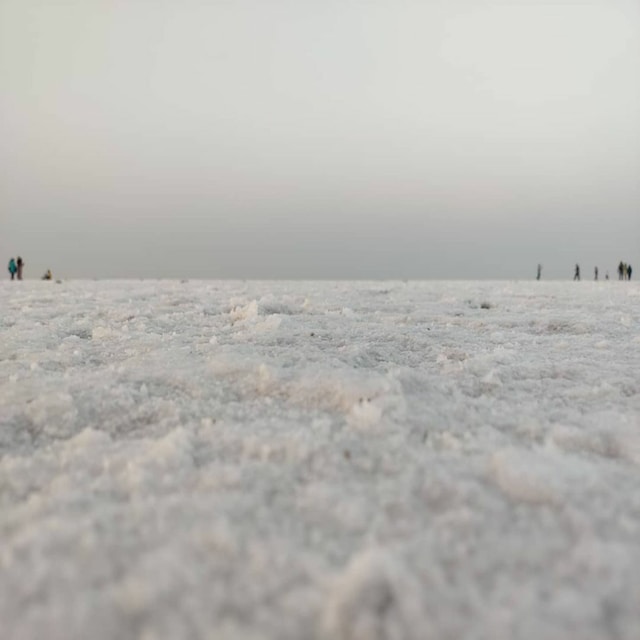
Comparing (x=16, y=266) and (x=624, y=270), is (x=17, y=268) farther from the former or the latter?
(x=624, y=270)

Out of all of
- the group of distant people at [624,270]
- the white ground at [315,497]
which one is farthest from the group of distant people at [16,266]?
the group of distant people at [624,270]

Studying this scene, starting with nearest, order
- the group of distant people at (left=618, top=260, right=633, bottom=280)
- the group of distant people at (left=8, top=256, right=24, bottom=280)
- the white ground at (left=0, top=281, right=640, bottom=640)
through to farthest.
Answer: the white ground at (left=0, top=281, right=640, bottom=640)
the group of distant people at (left=8, top=256, right=24, bottom=280)
the group of distant people at (left=618, top=260, right=633, bottom=280)

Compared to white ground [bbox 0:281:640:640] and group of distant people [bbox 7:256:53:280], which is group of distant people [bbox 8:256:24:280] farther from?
white ground [bbox 0:281:640:640]

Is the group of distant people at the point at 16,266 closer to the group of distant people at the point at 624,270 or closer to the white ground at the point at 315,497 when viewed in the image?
the white ground at the point at 315,497

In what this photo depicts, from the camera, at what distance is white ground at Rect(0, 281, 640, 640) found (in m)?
1.55

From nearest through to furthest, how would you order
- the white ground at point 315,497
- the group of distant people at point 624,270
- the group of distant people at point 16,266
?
the white ground at point 315,497, the group of distant people at point 16,266, the group of distant people at point 624,270

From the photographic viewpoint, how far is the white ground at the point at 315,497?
1.55 m

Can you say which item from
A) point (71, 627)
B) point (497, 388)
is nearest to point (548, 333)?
point (497, 388)

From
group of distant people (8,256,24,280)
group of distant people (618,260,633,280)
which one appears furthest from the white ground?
group of distant people (618,260,633,280)

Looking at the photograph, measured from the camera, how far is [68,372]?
3699mm

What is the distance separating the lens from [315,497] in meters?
2.06

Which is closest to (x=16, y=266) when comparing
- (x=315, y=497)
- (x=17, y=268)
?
(x=17, y=268)

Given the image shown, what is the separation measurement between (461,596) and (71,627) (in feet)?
3.55

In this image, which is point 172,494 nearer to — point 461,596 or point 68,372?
point 461,596
